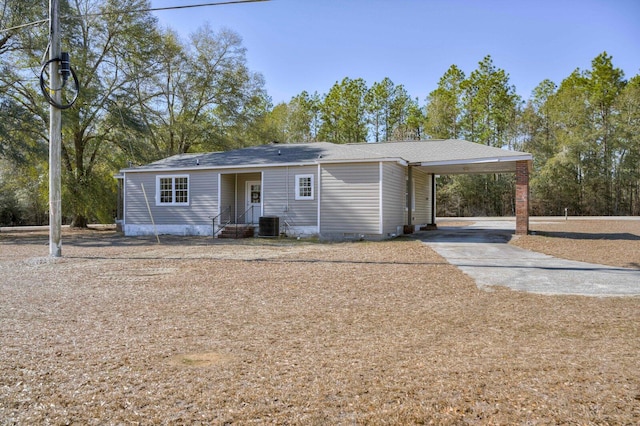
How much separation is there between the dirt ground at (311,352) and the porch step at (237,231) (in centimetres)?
951

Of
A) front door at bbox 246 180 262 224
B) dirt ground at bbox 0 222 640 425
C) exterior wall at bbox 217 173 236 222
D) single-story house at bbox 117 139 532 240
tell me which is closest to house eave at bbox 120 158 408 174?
single-story house at bbox 117 139 532 240

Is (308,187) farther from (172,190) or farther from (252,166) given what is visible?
(172,190)

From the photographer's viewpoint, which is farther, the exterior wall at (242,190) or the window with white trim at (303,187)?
the exterior wall at (242,190)

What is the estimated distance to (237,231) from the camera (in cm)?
1808

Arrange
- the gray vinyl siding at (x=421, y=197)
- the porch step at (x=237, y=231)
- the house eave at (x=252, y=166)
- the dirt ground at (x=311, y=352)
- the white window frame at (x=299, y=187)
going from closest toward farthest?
1. the dirt ground at (x=311, y=352)
2. the house eave at (x=252, y=166)
3. the white window frame at (x=299, y=187)
4. the porch step at (x=237, y=231)
5. the gray vinyl siding at (x=421, y=197)

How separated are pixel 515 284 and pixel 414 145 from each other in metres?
14.0

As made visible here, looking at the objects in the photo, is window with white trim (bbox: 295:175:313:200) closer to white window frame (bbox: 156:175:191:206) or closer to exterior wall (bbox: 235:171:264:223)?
exterior wall (bbox: 235:171:264:223)

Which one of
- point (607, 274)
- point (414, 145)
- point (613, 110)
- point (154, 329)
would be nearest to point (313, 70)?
point (414, 145)

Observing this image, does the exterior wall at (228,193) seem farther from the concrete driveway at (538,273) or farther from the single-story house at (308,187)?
the concrete driveway at (538,273)

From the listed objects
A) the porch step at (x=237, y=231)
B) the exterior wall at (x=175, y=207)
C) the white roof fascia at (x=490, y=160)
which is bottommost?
the porch step at (x=237, y=231)

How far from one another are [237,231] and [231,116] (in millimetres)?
15629

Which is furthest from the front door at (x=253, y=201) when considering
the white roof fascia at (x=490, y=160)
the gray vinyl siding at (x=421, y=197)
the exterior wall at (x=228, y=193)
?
the white roof fascia at (x=490, y=160)

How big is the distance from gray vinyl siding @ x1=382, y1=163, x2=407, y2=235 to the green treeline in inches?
410

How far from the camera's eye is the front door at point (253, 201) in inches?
782
